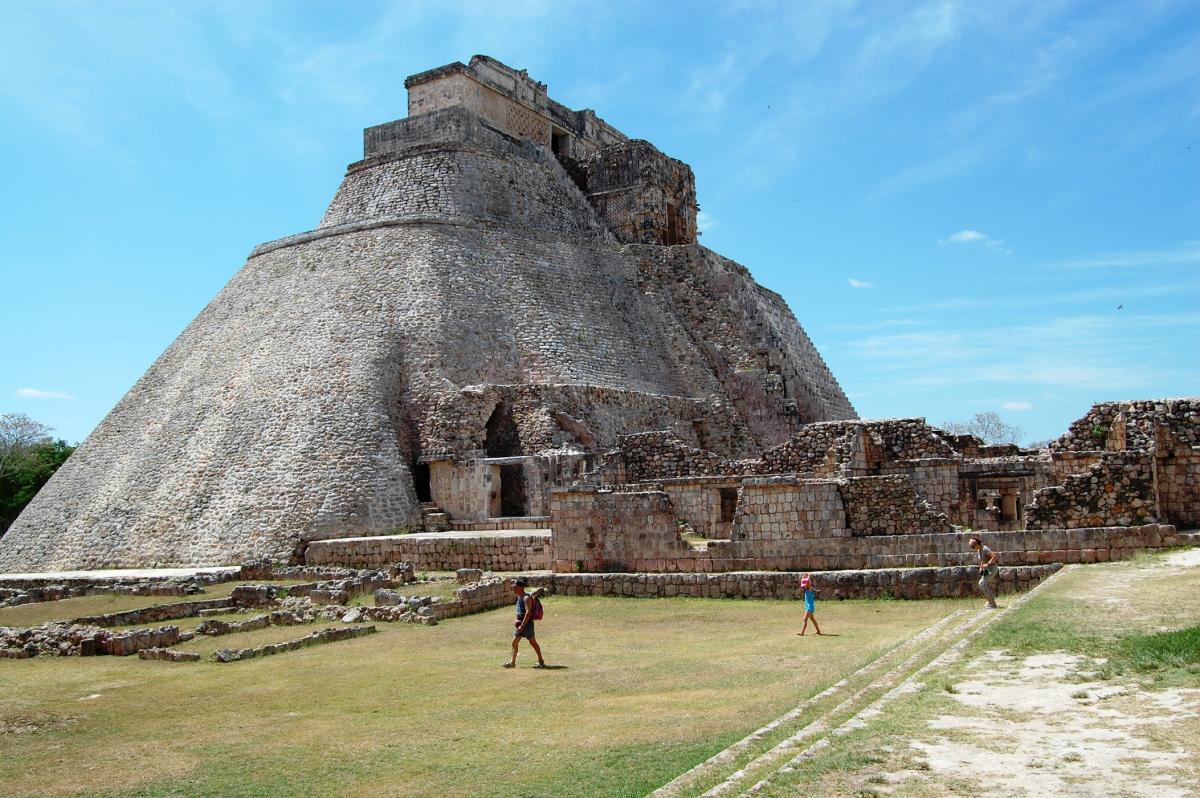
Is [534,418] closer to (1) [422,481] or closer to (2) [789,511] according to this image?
(1) [422,481]

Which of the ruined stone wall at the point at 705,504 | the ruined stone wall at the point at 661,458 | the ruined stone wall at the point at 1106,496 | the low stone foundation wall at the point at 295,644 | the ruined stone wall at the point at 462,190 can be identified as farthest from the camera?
the ruined stone wall at the point at 462,190

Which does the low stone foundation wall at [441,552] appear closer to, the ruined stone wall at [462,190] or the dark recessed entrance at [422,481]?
the dark recessed entrance at [422,481]

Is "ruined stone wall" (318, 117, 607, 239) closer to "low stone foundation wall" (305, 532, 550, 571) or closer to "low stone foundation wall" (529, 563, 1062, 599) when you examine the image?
"low stone foundation wall" (305, 532, 550, 571)

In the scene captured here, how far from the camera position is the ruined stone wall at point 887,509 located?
44.8 ft

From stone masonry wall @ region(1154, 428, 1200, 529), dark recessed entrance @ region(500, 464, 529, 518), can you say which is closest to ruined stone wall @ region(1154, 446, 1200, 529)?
stone masonry wall @ region(1154, 428, 1200, 529)

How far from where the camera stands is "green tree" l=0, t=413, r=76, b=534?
3984cm

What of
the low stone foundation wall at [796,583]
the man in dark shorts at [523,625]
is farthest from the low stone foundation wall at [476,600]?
the man in dark shorts at [523,625]

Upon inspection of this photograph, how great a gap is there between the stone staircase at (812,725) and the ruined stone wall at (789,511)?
17.0ft

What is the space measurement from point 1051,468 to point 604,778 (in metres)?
12.2

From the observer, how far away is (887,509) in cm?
1381

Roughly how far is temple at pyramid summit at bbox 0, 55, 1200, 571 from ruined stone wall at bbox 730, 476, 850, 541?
32 mm

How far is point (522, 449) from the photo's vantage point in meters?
23.4

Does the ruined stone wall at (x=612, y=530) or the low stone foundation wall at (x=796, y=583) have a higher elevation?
the ruined stone wall at (x=612, y=530)

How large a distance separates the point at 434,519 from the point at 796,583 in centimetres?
1052
